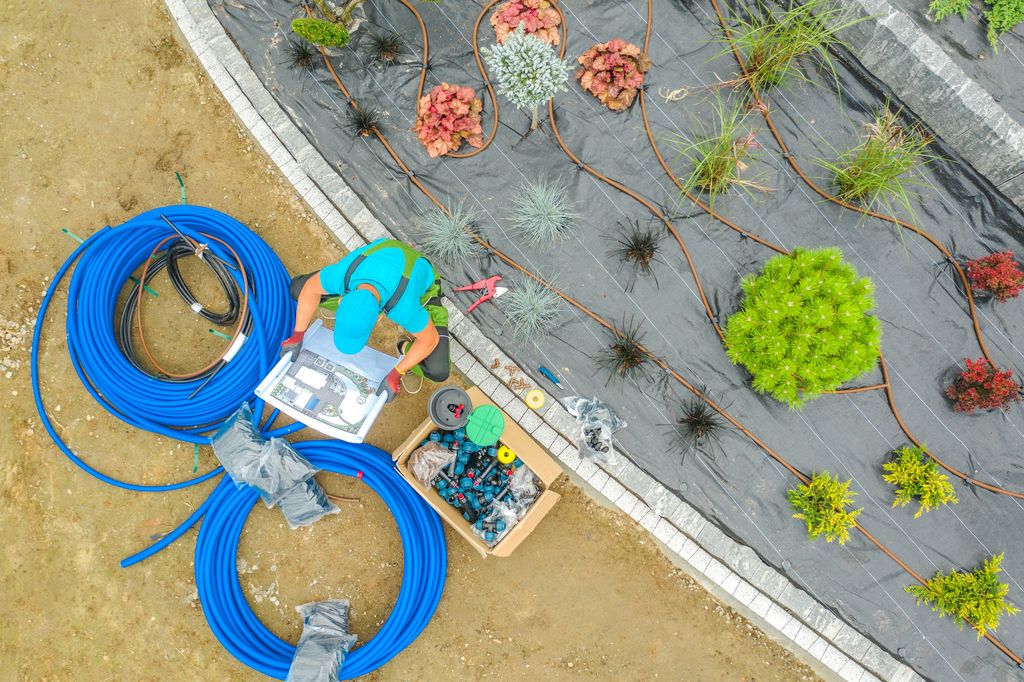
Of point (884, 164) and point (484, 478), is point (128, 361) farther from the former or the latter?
point (884, 164)

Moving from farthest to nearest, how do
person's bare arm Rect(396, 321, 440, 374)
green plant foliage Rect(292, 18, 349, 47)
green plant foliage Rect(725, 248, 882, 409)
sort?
green plant foliage Rect(292, 18, 349, 47)
green plant foliage Rect(725, 248, 882, 409)
person's bare arm Rect(396, 321, 440, 374)

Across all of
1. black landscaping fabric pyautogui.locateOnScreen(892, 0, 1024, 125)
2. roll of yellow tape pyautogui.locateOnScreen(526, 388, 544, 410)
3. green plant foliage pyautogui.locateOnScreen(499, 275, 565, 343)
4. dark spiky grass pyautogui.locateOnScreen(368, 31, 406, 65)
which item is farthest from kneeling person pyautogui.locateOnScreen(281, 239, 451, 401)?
black landscaping fabric pyautogui.locateOnScreen(892, 0, 1024, 125)

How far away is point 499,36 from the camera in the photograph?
4934 mm

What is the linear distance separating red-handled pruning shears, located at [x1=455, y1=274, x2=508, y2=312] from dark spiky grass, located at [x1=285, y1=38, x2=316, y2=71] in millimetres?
2458

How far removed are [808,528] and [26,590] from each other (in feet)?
22.3

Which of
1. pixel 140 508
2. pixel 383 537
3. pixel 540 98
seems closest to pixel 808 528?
pixel 383 537

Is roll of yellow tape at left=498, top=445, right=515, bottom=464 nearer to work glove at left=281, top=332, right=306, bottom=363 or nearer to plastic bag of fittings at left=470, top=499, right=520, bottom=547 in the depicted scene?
plastic bag of fittings at left=470, top=499, right=520, bottom=547

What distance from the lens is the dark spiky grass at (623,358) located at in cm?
476

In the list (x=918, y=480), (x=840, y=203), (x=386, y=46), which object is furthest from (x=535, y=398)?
(x=386, y=46)

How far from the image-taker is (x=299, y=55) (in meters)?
5.03

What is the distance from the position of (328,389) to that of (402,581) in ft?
6.05

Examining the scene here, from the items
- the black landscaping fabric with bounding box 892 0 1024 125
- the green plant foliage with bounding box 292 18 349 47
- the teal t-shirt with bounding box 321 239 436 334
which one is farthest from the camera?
the black landscaping fabric with bounding box 892 0 1024 125

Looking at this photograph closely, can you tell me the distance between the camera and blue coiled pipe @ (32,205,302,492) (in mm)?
4801

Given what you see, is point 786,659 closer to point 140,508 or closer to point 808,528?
point 808,528
